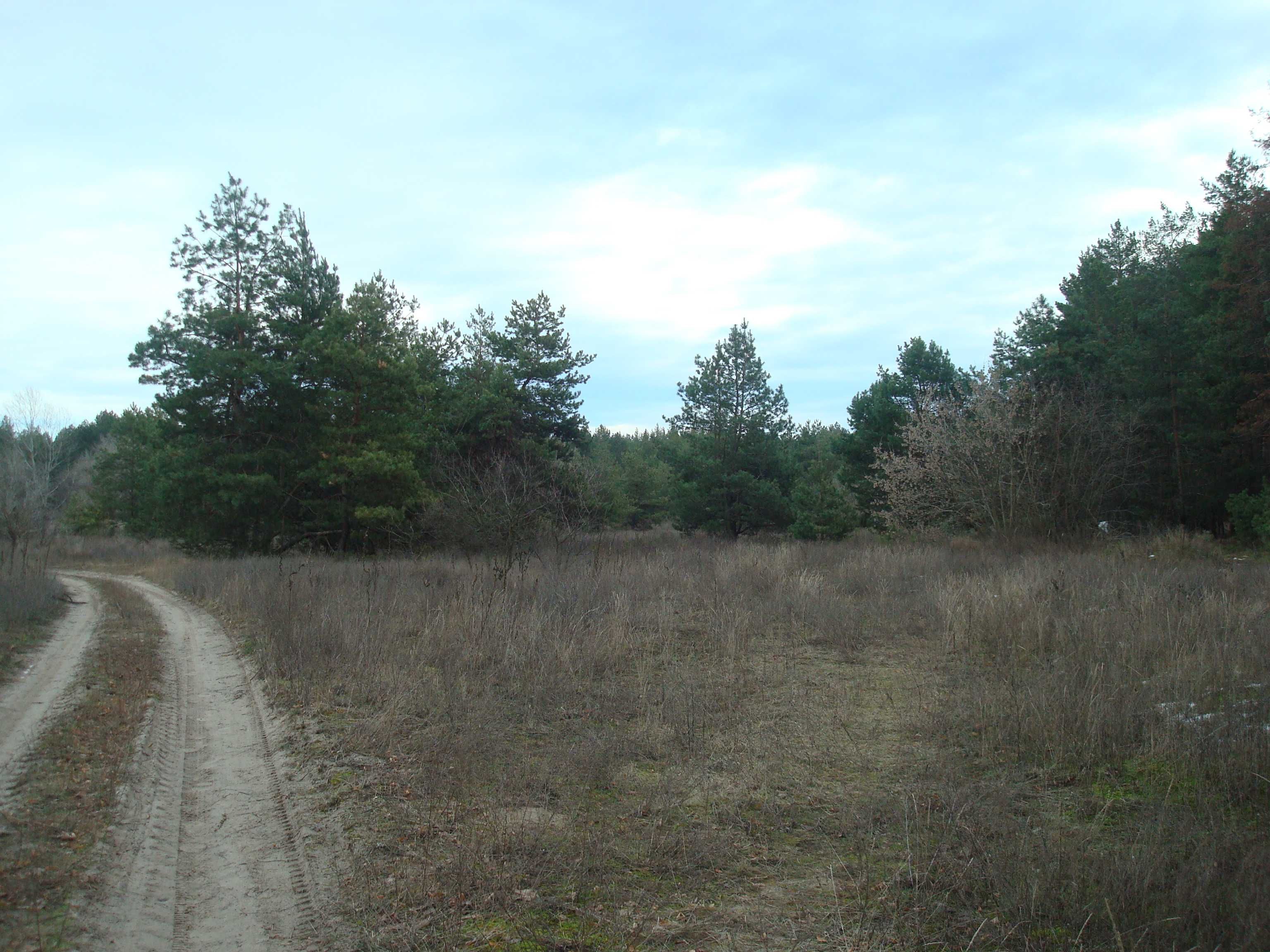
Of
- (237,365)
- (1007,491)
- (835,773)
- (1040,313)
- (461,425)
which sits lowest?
(835,773)

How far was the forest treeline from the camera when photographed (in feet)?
80.8

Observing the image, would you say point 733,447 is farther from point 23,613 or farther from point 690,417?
point 23,613

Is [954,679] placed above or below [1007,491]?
below

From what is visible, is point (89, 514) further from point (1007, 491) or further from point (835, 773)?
point (835, 773)

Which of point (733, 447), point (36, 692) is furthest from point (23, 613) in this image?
point (733, 447)

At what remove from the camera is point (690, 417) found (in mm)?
39094

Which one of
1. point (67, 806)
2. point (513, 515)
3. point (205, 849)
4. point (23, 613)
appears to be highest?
point (513, 515)

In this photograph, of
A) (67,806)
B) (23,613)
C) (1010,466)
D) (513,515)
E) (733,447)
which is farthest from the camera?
(733,447)

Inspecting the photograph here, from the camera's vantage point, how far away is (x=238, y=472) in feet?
99.1

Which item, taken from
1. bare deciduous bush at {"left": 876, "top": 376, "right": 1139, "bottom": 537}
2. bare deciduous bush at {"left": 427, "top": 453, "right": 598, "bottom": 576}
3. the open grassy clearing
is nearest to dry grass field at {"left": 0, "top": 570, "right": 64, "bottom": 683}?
the open grassy clearing

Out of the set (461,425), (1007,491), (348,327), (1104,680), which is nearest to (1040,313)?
(1007,491)

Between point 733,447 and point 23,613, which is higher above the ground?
point 733,447

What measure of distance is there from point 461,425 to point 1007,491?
860 inches

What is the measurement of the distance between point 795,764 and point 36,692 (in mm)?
7817
